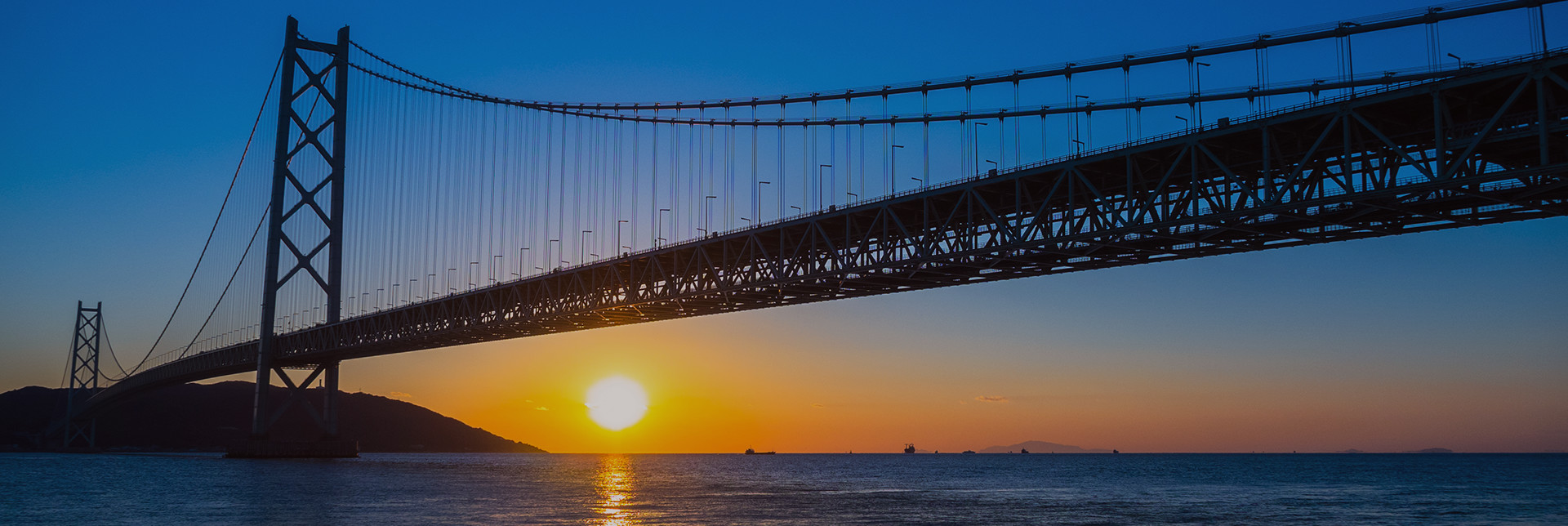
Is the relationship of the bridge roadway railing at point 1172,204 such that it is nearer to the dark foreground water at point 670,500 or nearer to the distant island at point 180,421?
the dark foreground water at point 670,500

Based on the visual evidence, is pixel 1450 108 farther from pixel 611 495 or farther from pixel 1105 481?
pixel 1105 481

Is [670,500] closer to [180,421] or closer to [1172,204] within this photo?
[1172,204]

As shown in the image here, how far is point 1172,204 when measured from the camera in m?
35.3

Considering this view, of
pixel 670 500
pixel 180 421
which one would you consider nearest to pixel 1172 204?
pixel 670 500

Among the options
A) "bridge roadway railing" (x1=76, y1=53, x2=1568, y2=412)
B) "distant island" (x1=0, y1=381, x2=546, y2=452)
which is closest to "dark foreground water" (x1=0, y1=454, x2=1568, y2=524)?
"bridge roadway railing" (x1=76, y1=53, x2=1568, y2=412)

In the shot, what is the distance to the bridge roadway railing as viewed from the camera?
26.7 metres

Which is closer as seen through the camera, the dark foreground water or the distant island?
the dark foreground water

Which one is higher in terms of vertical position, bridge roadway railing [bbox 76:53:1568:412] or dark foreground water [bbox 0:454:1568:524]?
bridge roadway railing [bbox 76:53:1568:412]

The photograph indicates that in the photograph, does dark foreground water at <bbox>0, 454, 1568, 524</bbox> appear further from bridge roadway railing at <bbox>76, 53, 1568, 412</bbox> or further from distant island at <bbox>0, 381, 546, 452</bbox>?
distant island at <bbox>0, 381, 546, 452</bbox>

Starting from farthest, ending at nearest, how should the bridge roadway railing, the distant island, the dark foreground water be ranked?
the distant island
the dark foreground water
the bridge roadway railing

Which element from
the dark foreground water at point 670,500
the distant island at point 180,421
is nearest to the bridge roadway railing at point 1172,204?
the dark foreground water at point 670,500

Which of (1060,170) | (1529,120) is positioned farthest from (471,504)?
(1529,120)

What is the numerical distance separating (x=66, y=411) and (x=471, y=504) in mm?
117903

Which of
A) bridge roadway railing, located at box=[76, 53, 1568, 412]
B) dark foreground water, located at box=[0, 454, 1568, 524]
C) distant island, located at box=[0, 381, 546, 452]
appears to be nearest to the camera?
bridge roadway railing, located at box=[76, 53, 1568, 412]
